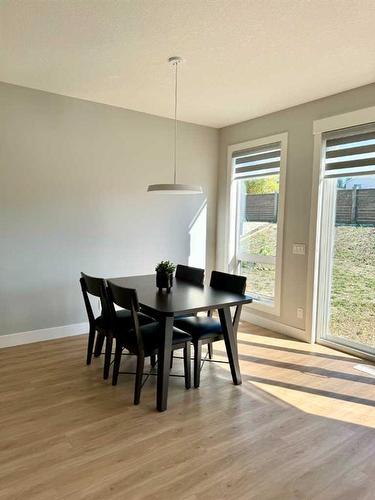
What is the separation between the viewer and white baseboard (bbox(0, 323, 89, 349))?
3.81 meters

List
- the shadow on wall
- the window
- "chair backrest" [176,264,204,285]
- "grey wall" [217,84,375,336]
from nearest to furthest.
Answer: "chair backrest" [176,264,204,285], "grey wall" [217,84,375,336], the window, the shadow on wall

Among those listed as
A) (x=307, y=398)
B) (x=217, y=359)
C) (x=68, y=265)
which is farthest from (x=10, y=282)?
(x=307, y=398)

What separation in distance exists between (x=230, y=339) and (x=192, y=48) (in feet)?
7.46

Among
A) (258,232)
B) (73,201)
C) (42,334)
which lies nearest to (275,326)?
(258,232)

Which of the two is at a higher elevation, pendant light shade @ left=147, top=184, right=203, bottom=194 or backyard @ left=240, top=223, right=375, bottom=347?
pendant light shade @ left=147, top=184, right=203, bottom=194

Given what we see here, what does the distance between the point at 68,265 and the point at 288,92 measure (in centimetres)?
298

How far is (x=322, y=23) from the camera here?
242 cm

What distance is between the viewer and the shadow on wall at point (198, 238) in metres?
5.12

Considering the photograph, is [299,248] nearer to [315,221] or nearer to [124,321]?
[315,221]

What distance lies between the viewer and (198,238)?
520 cm

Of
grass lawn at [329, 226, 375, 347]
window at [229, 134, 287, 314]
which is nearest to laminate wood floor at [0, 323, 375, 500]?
grass lawn at [329, 226, 375, 347]

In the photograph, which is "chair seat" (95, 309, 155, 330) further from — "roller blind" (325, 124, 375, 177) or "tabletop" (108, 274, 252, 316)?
"roller blind" (325, 124, 375, 177)

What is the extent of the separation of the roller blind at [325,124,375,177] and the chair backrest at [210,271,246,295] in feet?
5.20

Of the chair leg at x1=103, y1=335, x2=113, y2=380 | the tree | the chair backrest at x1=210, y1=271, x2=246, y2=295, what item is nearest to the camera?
the chair leg at x1=103, y1=335, x2=113, y2=380
